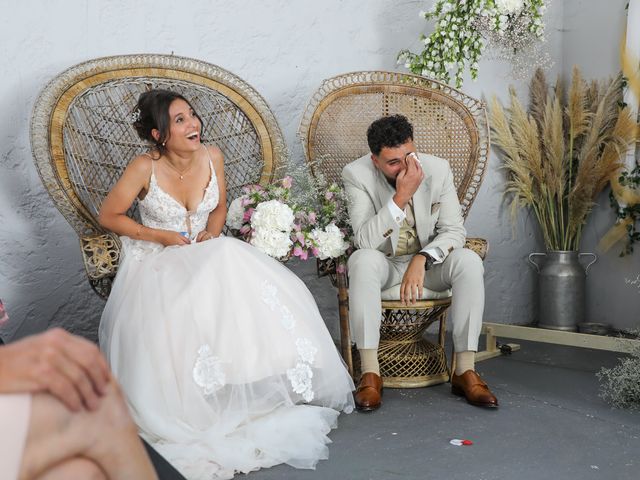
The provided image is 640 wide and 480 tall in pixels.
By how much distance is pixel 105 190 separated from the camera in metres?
3.39

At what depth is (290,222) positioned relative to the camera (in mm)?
3133

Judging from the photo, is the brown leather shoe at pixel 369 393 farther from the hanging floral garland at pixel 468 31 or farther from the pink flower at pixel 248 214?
the hanging floral garland at pixel 468 31

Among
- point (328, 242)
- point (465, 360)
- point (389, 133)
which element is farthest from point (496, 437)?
point (389, 133)

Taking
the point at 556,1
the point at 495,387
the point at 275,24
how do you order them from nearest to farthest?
the point at 495,387
the point at 275,24
the point at 556,1

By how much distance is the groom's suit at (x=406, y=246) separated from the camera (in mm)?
3066

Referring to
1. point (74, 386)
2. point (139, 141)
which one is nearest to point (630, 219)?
point (139, 141)

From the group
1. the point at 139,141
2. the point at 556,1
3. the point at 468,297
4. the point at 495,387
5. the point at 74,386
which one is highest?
the point at 556,1

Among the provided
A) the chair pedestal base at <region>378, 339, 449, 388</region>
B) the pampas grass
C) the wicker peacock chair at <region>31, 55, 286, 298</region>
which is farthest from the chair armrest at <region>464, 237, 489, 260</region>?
the pampas grass

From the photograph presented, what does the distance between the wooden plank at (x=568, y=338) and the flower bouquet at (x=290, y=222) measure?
3.56 feet

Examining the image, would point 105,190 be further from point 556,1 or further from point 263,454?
point 556,1

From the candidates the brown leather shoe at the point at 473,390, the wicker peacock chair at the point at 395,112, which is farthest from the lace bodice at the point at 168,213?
the brown leather shoe at the point at 473,390

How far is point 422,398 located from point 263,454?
0.99 m

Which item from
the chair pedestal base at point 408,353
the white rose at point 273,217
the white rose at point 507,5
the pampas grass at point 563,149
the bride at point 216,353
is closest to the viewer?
the bride at point 216,353

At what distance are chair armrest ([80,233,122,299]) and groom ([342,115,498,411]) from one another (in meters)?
0.98
